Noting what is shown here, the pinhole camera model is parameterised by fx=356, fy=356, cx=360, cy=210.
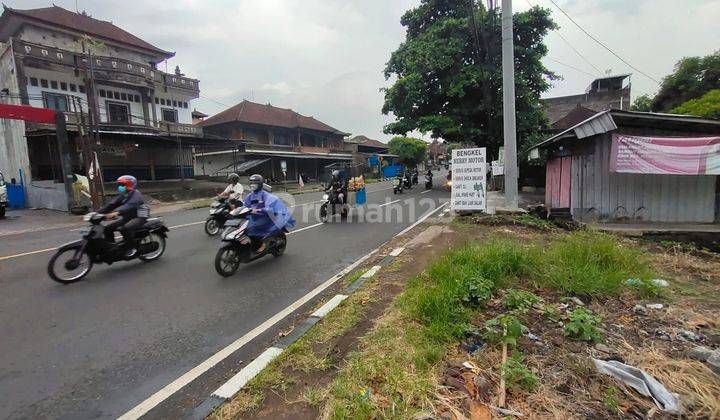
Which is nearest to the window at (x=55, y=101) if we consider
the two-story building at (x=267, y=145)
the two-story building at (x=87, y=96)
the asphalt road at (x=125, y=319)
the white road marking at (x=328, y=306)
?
the two-story building at (x=87, y=96)

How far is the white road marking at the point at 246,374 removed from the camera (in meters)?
2.77

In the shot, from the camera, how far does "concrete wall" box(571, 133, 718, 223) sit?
9125 millimetres

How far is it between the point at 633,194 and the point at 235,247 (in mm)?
10073

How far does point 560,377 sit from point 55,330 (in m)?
5.14

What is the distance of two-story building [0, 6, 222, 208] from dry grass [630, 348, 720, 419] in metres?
18.7

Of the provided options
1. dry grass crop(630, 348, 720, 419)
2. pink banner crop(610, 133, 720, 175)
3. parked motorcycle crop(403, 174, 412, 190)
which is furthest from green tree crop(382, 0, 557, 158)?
dry grass crop(630, 348, 720, 419)

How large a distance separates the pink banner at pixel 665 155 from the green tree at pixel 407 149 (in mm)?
40532

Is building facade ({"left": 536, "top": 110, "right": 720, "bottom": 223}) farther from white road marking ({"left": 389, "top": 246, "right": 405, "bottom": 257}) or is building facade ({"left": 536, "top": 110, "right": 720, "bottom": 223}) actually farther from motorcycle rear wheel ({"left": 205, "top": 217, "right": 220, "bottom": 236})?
motorcycle rear wheel ({"left": 205, "top": 217, "right": 220, "bottom": 236})

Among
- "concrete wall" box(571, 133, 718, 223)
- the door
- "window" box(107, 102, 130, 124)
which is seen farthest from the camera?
"window" box(107, 102, 130, 124)

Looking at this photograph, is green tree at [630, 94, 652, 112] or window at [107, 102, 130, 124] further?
green tree at [630, 94, 652, 112]

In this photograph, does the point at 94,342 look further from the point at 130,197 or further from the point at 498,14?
the point at 498,14

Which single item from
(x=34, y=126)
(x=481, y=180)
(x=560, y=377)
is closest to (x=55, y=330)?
(x=560, y=377)

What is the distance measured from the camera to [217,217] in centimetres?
963

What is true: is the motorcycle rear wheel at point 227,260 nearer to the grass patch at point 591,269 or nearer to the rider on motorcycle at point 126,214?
the rider on motorcycle at point 126,214
